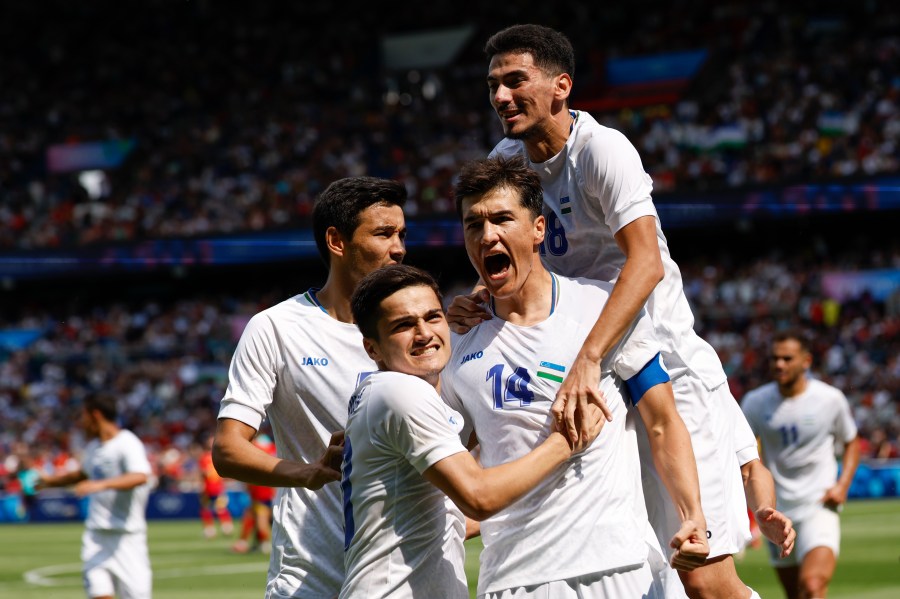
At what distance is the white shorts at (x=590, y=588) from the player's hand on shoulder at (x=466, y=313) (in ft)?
3.03

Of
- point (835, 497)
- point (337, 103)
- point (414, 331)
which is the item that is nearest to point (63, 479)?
point (835, 497)

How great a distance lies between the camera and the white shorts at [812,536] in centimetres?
1002

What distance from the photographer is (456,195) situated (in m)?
4.36

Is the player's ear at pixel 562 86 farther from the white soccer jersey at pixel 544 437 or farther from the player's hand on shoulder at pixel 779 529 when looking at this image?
the player's hand on shoulder at pixel 779 529

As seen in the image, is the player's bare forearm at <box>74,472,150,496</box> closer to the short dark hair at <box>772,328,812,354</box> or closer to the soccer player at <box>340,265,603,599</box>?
the short dark hair at <box>772,328,812,354</box>

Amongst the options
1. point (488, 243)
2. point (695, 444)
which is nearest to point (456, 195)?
point (488, 243)

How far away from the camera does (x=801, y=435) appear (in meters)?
10.8

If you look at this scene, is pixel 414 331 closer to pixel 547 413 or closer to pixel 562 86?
pixel 547 413

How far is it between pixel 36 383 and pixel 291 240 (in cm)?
852

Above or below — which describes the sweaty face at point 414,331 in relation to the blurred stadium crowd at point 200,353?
above

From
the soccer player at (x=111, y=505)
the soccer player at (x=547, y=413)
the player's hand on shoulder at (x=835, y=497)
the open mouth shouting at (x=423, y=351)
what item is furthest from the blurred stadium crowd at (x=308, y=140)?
the open mouth shouting at (x=423, y=351)

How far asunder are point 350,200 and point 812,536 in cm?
675

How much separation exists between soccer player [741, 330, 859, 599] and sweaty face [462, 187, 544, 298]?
671 cm

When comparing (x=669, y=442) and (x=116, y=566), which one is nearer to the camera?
(x=669, y=442)
